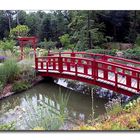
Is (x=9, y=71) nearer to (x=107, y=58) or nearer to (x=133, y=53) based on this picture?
(x=107, y=58)

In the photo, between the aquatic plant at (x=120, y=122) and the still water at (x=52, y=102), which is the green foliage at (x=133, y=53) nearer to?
the aquatic plant at (x=120, y=122)

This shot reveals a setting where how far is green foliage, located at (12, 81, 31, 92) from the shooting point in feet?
22.5

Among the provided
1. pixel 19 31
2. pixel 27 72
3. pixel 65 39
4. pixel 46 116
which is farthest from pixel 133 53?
pixel 27 72

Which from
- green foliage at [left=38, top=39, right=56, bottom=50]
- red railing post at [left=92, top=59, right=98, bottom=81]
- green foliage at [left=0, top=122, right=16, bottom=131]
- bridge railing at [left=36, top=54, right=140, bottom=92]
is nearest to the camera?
green foliage at [left=0, top=122, right=16, bottom=131]

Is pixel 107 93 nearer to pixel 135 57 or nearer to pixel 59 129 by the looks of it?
pixel 135 57

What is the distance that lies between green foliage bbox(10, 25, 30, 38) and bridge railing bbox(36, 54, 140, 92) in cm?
56

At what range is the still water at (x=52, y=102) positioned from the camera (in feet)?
19.4

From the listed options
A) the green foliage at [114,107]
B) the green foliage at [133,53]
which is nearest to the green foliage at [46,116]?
the green foliage at [114,107]

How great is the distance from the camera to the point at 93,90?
272 inches

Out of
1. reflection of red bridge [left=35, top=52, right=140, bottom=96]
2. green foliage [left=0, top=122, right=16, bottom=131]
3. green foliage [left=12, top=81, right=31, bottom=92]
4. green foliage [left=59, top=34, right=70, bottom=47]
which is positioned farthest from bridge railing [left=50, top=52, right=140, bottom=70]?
green foliage [left=0, top=122, right=16, bottom=131]

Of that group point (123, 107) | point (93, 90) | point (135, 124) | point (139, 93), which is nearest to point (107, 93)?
point (93, 90)

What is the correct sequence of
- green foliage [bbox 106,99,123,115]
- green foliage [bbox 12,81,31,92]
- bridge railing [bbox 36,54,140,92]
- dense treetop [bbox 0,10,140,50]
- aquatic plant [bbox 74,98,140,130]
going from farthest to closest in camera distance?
green foliage [bbox 12,81,31,92] < bridge railing [bbox 36,54,140,92] < green foliage [bbox 106,99,123,115] < dense treetop [bbox 0,10,140,50] < aquatic plant [bbox 74,98,140,130]

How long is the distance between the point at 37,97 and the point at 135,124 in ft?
5.84

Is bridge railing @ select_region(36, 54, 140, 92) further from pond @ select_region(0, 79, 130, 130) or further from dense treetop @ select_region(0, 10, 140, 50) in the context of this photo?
dense treetop @ select_region(0, 10, 140, 50)
